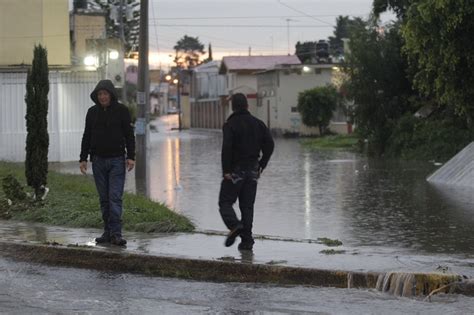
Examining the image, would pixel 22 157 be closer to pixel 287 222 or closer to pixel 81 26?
pixel 287 222

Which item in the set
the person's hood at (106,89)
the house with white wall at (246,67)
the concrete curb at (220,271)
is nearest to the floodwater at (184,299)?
the concrete curb at (220,271)

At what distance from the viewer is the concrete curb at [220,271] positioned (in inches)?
324

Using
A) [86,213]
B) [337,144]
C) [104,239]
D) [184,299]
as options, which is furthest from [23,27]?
[184,299]

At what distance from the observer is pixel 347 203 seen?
16.7m

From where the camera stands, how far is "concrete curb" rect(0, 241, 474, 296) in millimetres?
8227

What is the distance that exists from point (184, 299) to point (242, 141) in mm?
2310

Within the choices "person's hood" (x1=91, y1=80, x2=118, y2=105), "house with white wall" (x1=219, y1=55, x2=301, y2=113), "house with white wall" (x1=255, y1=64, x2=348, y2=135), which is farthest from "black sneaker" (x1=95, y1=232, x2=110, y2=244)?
"house with white wall" (x1=219, y1=55, x2=301, y2=113)

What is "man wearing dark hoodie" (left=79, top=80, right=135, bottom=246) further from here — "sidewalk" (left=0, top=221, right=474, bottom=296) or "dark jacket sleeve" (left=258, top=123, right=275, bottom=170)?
"dark jacket sleeve" (left=258, top=123, right=275, bottom=170)

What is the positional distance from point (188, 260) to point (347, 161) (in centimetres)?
2288

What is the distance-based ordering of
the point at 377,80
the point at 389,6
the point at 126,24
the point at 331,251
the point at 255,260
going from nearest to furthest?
the point at 255,260, the point at 331,251, the point at 389,6, the point at 377,80, the point at 126,24

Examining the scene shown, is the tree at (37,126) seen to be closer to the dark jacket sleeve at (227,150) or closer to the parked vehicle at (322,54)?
the dark jacket sleeve at (227,150)

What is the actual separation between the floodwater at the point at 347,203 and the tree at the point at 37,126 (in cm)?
261

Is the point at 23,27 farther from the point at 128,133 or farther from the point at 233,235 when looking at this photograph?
the point at 233,235

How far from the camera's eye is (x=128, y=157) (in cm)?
1027
